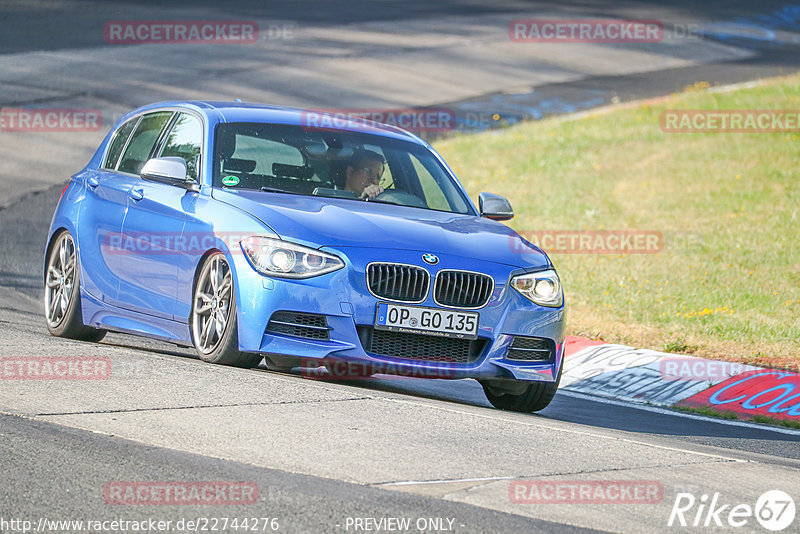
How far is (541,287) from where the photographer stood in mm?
7918

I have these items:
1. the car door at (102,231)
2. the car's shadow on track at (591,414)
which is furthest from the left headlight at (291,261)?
the car door at (102,231)

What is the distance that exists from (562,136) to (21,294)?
44.4 ft

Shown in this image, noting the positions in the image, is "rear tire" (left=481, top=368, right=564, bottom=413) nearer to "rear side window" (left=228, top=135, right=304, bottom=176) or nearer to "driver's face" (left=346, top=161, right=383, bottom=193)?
"driver's face" (left=346, top=161, right=383, bottom=193)

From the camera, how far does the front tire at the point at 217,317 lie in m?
7.58

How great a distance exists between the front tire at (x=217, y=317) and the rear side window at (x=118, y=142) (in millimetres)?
2190

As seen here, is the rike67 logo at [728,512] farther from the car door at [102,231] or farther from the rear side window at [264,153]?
the car door at [102,231]

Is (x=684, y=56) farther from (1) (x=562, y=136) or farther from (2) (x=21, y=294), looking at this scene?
(2) (x=21, y=294)

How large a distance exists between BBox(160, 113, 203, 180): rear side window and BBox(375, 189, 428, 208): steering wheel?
1.25m

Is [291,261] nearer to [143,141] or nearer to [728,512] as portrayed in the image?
[143,141]

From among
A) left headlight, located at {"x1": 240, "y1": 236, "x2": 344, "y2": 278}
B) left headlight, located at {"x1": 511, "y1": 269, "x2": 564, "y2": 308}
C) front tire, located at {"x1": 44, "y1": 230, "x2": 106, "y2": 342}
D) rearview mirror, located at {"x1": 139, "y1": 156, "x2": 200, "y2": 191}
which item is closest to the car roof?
rearview mirror, located at {"x1": 139, "y1": 156, "x2": 200, "y2": 191}

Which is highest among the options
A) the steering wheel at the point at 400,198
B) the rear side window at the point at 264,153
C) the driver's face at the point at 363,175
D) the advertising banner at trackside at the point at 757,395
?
the rear side window at the point at 264,153

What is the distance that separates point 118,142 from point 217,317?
2.69 metres

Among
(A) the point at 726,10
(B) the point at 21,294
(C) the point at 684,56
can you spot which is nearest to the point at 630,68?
(C) the point at 684,56

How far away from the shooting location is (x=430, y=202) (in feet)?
29.7
